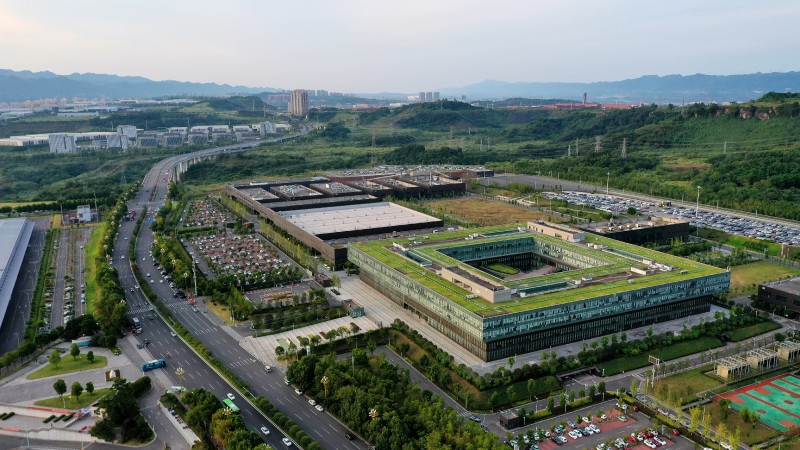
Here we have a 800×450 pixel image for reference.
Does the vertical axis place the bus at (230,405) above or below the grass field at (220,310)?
below

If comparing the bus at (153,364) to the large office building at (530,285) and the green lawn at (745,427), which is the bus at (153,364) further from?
the green lawn at (745,427)

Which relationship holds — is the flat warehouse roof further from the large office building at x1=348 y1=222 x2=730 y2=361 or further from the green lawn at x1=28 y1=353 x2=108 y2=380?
the green lawn at x1=28 y1=353 x2=108 y2=380

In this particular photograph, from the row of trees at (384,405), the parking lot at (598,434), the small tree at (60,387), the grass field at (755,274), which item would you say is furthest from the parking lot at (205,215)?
the grass field at (755,274)

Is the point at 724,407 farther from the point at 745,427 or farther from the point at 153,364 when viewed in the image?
the point at 153,364

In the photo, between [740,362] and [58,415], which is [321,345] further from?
[740,362]

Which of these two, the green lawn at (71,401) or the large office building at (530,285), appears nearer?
the green lawn at (71,401)

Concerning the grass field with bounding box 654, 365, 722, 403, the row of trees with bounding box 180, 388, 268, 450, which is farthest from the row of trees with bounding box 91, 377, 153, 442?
the grass field with bounding box 654, 365, 722, 403
